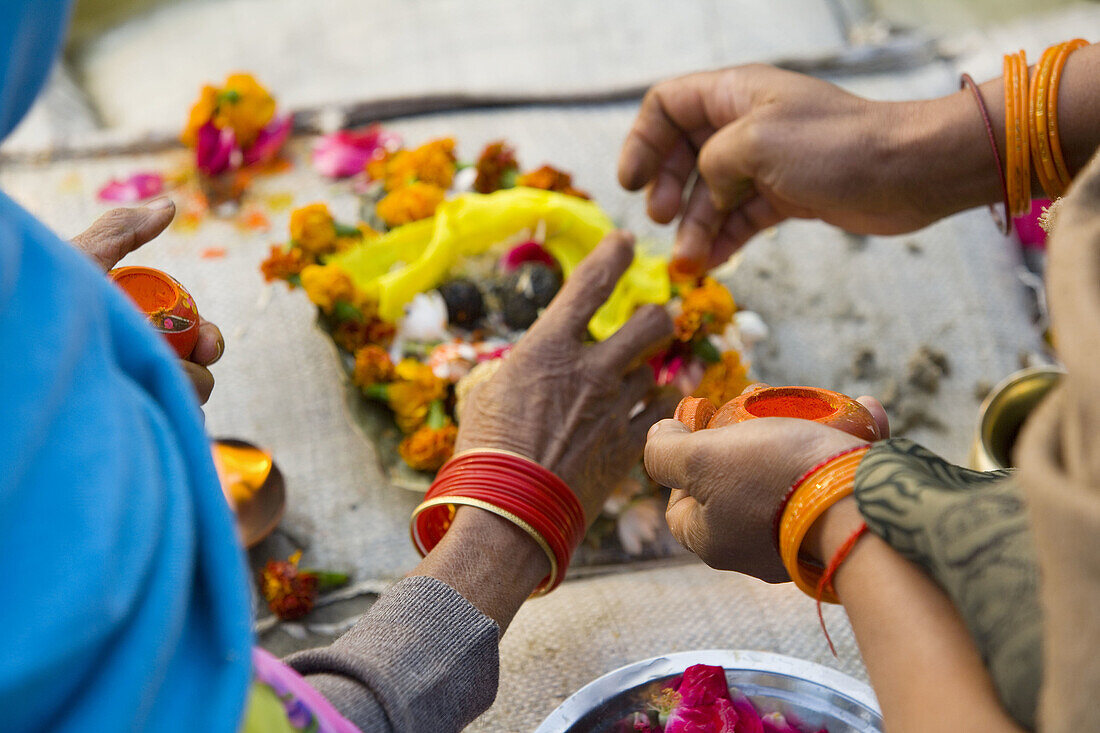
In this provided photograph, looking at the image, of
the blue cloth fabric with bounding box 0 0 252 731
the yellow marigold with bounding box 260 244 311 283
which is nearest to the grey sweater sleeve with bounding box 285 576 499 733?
the blue cloth fabric with bounding box 0 0 252 731

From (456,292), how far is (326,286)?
20cm

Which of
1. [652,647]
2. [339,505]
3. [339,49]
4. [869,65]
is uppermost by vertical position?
[869,65]

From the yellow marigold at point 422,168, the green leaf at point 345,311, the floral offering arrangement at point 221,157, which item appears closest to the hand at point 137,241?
the green leaf at point 345,311

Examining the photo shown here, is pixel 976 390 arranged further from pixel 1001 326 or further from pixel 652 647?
pixel 652 647

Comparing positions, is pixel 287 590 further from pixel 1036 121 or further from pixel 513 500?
pixel 1036 121

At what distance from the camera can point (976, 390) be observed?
152 centimetres

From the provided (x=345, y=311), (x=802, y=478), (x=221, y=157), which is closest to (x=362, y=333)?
(x=345, y=311)

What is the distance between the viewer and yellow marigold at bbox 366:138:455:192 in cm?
147

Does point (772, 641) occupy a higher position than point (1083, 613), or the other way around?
point (1083, 613)

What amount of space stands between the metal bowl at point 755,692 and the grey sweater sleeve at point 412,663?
0.09 meters

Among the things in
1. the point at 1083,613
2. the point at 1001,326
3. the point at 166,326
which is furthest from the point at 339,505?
the point at 1001,326

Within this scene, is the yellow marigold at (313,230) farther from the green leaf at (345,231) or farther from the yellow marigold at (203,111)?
the yellow marigold at (203,111)

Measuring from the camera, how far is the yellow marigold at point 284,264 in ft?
4.42

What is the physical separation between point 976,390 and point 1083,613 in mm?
1233
